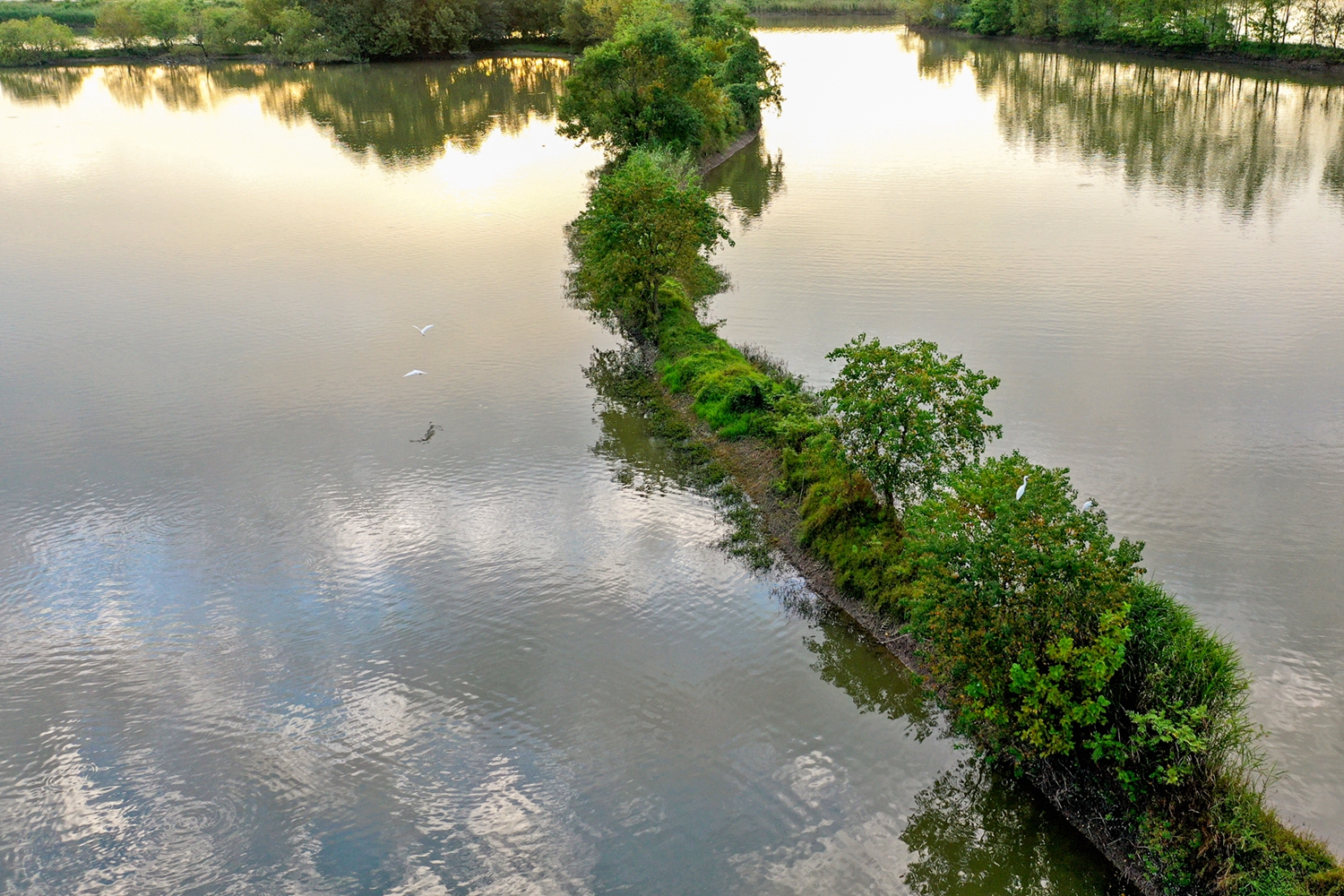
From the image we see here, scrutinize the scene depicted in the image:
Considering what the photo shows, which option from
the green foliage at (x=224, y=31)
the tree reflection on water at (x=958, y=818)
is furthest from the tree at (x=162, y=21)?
the tree reflection on water at (x=958, y=818)

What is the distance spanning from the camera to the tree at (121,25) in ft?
256

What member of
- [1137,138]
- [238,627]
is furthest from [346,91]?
[238,627]

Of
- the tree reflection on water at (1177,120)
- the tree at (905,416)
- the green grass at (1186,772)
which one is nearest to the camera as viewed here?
the green grass at (1186,772)

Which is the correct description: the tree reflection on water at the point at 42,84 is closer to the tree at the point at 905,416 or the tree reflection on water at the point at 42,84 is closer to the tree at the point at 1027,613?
the tree at the point at 905,416

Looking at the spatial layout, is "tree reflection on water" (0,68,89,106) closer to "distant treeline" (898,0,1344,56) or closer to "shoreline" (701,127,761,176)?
"shoreline" (701,127,761,176)

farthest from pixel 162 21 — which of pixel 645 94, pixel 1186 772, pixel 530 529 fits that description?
pixel 1186 772

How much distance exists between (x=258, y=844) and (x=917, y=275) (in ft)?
70.1

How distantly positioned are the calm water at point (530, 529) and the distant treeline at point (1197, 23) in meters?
25.3

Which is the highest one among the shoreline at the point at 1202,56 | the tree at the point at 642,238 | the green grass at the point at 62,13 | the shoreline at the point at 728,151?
the green grass at the point at 62,13

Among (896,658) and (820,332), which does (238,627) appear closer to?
(896,658)

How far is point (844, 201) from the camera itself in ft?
111

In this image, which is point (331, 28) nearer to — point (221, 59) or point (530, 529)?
point (221, 59)

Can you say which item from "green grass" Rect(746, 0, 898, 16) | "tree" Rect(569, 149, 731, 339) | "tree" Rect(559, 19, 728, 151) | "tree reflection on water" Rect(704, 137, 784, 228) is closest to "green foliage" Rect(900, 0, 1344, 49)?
"green grass" Rect(746, 0, 898, 16)

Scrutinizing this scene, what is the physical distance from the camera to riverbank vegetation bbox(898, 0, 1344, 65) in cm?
5497
